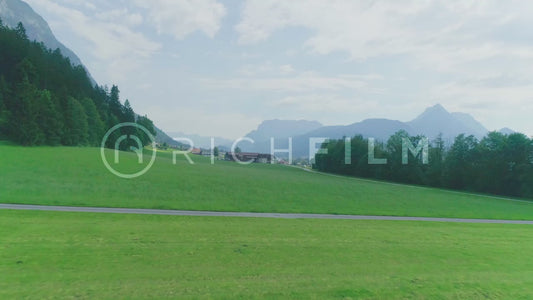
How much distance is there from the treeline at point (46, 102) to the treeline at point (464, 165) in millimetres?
76143

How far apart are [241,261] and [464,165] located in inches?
2855

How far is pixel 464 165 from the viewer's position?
6744 cm

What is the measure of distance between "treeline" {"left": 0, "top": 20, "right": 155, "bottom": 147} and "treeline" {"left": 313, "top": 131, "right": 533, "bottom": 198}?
76143 mm

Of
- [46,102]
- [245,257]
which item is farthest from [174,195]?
[46,102]

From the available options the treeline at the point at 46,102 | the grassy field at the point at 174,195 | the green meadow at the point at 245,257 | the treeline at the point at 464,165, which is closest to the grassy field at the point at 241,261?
the green meadow at the point at 245,257

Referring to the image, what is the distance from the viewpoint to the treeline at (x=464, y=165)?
5756 cm

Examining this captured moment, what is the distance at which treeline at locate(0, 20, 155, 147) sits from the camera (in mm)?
56625

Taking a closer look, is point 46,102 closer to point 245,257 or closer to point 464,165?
point 245,257

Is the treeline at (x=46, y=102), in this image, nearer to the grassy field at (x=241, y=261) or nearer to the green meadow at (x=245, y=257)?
the green meadow at (x=245, y=257)

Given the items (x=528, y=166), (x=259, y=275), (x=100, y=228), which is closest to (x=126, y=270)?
(x=259, y=275)

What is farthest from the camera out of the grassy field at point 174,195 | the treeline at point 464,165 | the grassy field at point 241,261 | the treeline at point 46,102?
the treeline at point 464,165

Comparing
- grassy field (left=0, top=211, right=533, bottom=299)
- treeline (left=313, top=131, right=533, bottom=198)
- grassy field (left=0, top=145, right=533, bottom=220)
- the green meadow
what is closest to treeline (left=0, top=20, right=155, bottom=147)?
grassy field (left=0, top=145, right=533, bottom=220)

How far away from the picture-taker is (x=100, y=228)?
14.8m

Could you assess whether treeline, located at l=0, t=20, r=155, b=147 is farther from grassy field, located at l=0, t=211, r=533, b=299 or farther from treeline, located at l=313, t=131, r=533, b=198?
treeline, located at l=313, t=131, r=533, b=198
